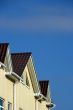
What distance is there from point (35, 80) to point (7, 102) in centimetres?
838

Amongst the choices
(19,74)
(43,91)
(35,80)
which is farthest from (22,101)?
(43,91)

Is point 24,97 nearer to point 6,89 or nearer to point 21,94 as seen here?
point 21,94

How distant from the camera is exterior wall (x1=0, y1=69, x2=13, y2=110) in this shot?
33322mm

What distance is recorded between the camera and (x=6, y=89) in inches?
1346

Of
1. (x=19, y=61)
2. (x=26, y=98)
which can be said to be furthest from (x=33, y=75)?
(x=19, y=61)

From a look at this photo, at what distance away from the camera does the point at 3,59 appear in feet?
110

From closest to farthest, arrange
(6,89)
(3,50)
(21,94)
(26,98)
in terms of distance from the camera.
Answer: (3,50) → (6,89) → (21,94) → (26,98)

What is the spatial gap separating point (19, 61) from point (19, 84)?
2.44 metres

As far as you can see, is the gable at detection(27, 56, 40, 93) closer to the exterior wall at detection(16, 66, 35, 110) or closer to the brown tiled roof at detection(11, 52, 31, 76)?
the exterior wall at detection(16, 66, 35, 110)

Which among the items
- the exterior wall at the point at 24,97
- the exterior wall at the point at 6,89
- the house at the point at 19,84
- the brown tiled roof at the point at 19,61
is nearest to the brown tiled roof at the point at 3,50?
the house at the point at 19,84

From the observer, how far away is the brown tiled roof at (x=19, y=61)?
126 feet

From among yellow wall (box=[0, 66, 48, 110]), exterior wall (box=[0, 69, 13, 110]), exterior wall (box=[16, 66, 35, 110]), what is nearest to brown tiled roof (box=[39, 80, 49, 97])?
yellow wall (box=[0, 66, 48, 110])

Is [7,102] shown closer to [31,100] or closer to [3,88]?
[3,88]

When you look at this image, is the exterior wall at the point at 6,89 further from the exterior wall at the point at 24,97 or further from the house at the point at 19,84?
the exterior wall at the point at 24,97
